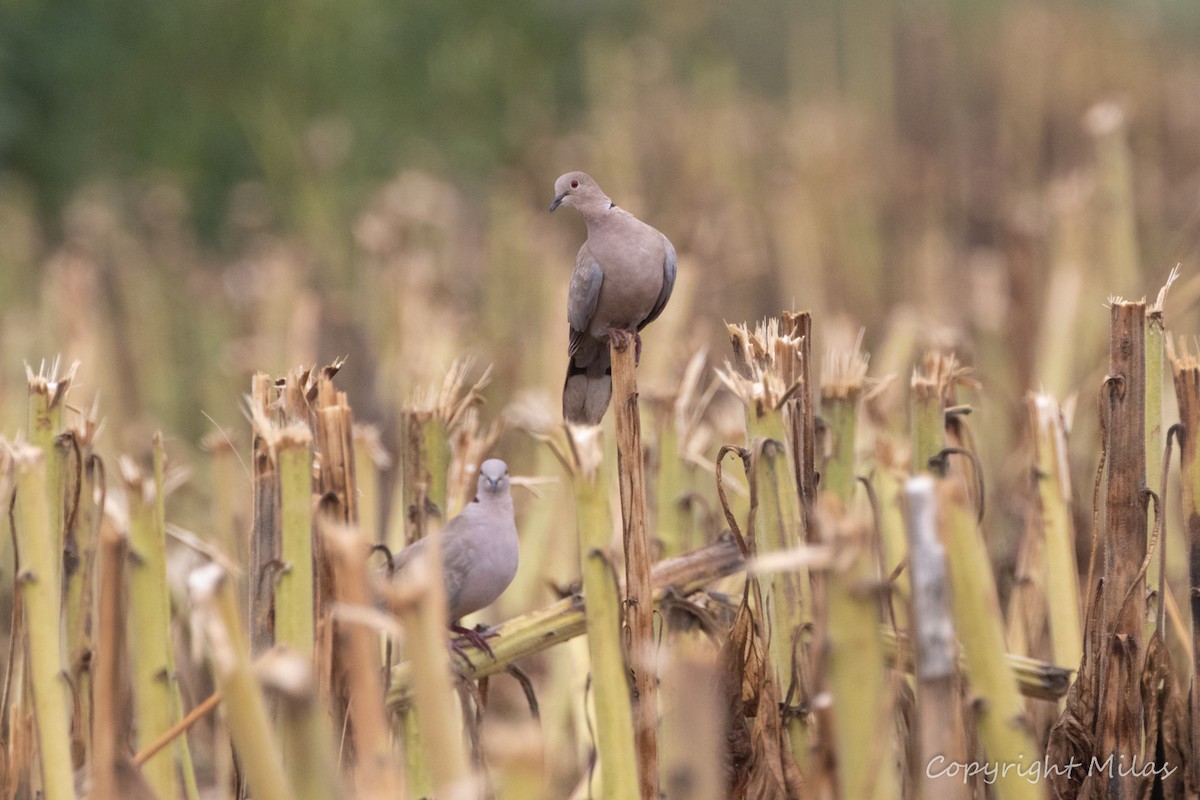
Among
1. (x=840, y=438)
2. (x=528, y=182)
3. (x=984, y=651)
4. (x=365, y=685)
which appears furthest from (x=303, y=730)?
(x=528, y=182)

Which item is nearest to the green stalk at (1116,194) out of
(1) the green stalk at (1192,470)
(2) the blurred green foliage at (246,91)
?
(1) the green stalk at (1192,470)

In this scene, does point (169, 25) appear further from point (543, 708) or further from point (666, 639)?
point (666, 639)

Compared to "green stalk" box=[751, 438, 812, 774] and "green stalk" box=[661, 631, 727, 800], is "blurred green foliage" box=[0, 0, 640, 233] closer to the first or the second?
"green stalk" box=[751, 438, 812, 774]

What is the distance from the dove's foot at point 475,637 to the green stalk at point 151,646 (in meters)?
0.36

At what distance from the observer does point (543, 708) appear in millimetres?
2391

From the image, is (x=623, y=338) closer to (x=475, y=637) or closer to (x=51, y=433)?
(x=475, y=637)

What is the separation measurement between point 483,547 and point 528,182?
12.4 feet

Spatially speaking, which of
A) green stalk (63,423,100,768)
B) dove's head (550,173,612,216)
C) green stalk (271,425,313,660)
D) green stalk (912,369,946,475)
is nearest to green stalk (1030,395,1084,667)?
green stalk (912,369,946,475)

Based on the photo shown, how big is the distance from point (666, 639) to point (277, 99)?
13.7 feet

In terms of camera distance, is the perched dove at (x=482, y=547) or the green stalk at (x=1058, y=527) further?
the green stalk at (x=1058, y=527)

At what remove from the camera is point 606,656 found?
1.27 meters

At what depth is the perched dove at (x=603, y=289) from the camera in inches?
73.8

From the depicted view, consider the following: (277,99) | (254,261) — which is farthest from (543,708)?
(277,99)

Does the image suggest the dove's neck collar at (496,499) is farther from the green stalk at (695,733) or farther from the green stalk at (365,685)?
the green stalk at (365,685)
